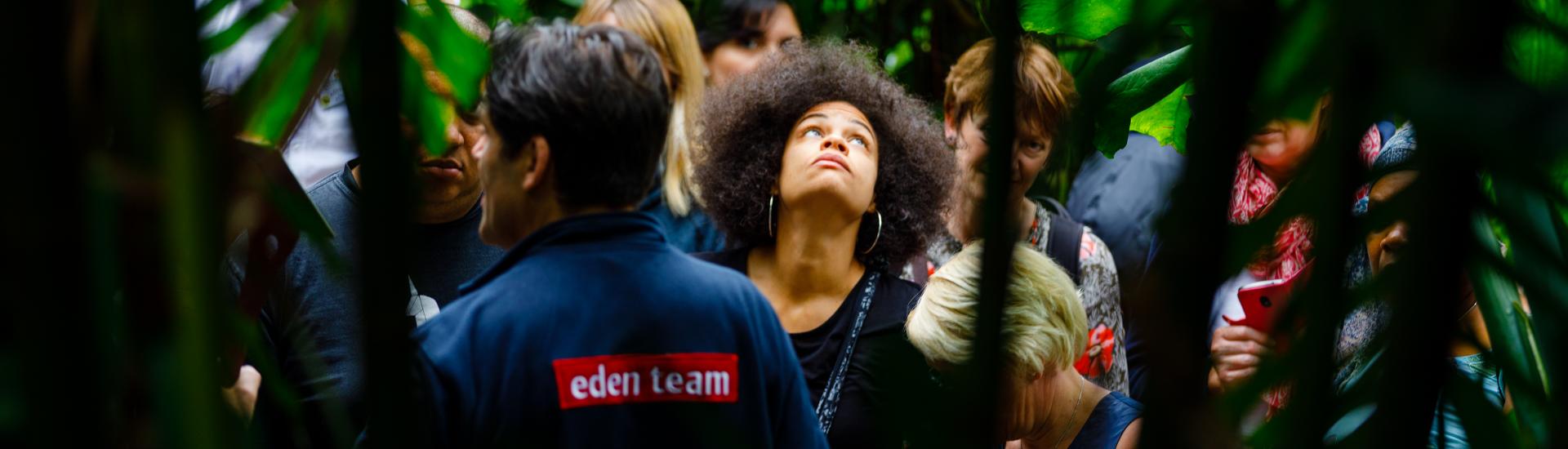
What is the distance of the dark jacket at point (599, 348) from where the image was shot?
1439 millimetres

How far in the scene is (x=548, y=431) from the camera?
142 centimetres

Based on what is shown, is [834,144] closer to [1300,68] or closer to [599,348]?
[599,348]

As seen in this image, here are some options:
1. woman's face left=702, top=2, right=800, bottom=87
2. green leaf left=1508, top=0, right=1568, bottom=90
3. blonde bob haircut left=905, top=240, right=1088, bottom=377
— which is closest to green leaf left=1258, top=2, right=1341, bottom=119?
green leaf left=1508, top=0, right=1568, bottom=90

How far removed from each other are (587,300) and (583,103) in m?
0.23

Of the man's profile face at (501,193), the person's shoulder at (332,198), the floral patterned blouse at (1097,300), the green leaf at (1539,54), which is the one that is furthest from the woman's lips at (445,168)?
the green leaf at (1539,54)

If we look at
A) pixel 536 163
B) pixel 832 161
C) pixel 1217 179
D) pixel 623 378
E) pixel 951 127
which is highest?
pixel 1217 179

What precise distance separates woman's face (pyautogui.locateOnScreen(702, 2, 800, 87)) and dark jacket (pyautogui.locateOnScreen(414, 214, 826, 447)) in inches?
55.1

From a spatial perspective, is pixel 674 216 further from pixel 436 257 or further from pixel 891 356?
pixel 891 356

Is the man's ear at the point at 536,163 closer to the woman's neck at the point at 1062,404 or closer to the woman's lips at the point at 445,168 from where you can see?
the woman's lips at the point at 445,168

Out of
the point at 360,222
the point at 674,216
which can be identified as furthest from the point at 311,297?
the point at 360,222

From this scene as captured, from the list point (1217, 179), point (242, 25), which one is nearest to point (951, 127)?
point (242, 25)

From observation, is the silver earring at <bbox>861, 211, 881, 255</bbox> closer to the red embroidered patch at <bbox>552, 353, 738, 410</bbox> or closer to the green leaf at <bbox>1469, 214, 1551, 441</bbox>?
the red embroidered patch at <bbox>552, 353, 738, 410</bbox>

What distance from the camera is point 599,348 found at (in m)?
1.46

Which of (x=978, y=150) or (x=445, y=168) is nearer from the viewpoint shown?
(x=445, y=168)
